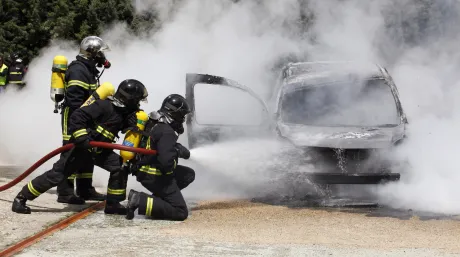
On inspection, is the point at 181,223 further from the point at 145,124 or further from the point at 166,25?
the point at 166,25

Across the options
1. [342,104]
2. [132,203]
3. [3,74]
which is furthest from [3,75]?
[132,203]

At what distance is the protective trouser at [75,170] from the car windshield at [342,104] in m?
2.47

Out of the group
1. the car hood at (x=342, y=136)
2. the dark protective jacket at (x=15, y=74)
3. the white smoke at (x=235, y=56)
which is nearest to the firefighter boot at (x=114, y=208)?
the car hood at (x=342, y=136)

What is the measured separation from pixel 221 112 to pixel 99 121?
166 inches

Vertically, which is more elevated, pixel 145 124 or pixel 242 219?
pixel 145 124

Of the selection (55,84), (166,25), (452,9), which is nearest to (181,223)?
(55,84)

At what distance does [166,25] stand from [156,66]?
1.50 meters

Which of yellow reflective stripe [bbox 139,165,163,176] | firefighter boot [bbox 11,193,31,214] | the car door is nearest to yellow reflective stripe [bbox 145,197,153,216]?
yellow reflective stripe [bbox 139,165,163,176]

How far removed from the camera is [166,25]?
1487 centimetres

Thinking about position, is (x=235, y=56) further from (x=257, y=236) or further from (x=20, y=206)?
(x=257, y=236)

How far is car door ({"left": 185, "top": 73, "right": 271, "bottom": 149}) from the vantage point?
31.0 feet

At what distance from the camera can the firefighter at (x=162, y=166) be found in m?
7.48

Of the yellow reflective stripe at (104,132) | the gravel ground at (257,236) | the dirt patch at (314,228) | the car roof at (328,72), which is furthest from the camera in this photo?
the car roof at (328,72)

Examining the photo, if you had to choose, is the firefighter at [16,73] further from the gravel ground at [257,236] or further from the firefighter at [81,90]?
the gravel ground at [257,236]
